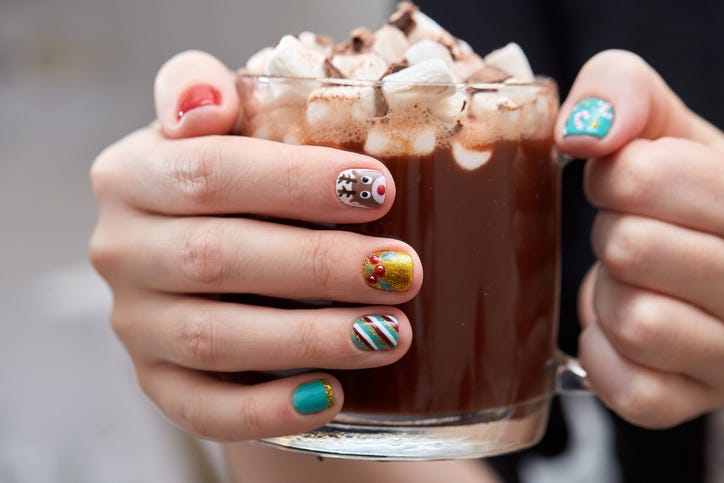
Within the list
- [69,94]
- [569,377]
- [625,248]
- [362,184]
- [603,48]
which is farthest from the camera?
[69,94]

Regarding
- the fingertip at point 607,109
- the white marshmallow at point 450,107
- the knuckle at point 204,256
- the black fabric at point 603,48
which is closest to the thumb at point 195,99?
the knuckle at point 204,256

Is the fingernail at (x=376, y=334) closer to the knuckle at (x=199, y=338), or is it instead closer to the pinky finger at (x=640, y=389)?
the knuckle at (x=199, y=338)

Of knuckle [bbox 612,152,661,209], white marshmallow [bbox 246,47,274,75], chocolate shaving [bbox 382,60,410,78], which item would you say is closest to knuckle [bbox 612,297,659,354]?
knuckle [bbox 612,152,661,209]

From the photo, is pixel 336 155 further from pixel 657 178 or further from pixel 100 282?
pixel 100 282

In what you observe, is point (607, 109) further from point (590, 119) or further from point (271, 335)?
point (271, 335)

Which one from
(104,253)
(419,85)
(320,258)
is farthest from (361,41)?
(104,253)

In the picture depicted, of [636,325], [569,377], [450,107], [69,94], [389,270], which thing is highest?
[450,107]
